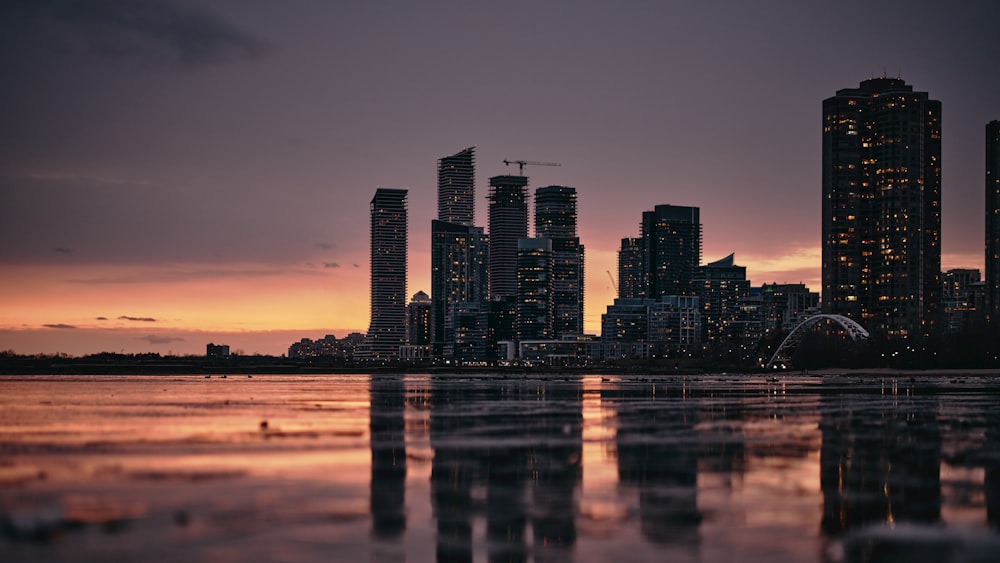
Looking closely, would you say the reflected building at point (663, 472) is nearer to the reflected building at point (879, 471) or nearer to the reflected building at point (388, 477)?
the reflected building at point (879, 471)

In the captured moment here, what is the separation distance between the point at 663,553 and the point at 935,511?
1029 centimetres

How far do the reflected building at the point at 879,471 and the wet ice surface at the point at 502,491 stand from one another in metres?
0.13

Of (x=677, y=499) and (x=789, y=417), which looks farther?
(x=789, y=417)

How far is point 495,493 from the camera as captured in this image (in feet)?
112

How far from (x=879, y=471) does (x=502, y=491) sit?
1477 cm

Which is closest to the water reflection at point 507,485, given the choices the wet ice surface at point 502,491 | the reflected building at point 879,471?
the wet ice surface at point 502,491

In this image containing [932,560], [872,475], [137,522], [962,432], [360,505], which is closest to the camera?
[932,560]

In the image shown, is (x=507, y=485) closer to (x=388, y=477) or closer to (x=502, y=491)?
(x=502, y=491)

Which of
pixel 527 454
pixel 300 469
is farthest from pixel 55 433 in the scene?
pixel 527 454

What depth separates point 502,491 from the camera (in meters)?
34.7

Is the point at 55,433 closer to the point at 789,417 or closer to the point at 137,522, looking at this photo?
the point at 137,522

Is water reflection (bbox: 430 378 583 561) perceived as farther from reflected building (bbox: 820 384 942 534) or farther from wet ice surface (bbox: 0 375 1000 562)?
reflected building (bbox: 820 384 942 534)

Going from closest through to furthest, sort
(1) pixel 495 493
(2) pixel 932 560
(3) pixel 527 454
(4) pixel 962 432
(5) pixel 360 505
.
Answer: (2) pixel 932 560 → (5) pixel 360 505 → (1) pixel 495 493 → (3) pixel 527 454 → (4) pixel 962 432

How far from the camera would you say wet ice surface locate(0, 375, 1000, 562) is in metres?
26.0
